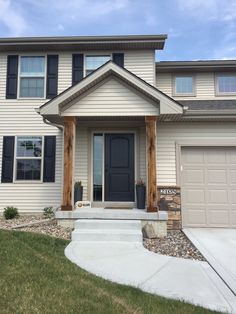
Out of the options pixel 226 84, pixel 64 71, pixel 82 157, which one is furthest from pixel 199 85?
pixel 82 157

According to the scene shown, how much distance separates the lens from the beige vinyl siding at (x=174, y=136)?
9.38 meters

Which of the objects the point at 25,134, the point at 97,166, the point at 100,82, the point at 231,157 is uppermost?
the point at 100,82

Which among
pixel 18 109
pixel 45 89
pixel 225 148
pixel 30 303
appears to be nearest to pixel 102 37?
pixel 45 89

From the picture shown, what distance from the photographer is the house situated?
8289 mm

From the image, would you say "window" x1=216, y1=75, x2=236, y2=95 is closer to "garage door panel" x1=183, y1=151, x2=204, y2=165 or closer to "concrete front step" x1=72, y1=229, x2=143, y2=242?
"garage door panel" x1=183, y1=151, x2=204, y2=165

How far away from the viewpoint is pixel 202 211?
9.09m

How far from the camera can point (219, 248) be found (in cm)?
654

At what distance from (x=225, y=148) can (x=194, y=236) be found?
9.88 ft

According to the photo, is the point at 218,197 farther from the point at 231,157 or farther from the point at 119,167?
the point at 119,167

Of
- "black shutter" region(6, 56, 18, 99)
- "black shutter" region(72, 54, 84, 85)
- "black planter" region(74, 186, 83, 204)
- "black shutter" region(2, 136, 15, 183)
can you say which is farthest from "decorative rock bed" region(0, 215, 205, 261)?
"black shutter" region(72, 54, 84, 85)

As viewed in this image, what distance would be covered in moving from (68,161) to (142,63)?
470cm

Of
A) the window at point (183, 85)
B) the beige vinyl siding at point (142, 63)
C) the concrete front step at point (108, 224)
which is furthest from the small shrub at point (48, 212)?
the window at point (183, 85)

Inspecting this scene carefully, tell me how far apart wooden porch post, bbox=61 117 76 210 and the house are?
26 mm

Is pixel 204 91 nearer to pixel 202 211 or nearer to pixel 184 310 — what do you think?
pixel 202 211
